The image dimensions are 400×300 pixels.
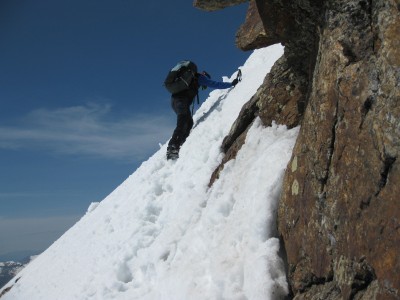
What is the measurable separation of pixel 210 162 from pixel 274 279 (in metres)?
5.68

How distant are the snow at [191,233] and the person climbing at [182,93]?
0.54 metres

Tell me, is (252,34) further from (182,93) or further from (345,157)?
(345,157)

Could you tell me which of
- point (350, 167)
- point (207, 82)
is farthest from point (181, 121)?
point (350, 167)

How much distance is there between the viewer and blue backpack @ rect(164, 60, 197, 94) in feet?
49.3

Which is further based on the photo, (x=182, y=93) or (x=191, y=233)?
(x=182, y=93)

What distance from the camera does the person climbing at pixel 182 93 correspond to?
15109 millimetres

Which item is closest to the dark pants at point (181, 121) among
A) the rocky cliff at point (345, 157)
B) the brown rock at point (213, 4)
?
the brown rock at point (213, 4)

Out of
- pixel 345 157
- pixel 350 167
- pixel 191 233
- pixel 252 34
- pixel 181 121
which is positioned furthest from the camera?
pixel 181 121

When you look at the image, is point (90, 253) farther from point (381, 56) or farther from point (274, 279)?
point (381, 56)

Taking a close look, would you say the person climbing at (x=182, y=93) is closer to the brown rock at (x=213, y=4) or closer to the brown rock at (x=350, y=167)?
the brown rock at (x=213, y=4)

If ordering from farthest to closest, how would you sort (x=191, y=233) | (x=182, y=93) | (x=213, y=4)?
1. (x=182, y=93)
2. (x=213, y=4)
3. (x=191, y=233)

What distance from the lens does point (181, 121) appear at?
1564cm

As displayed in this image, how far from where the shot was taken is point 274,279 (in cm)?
623

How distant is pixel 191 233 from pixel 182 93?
760cm
